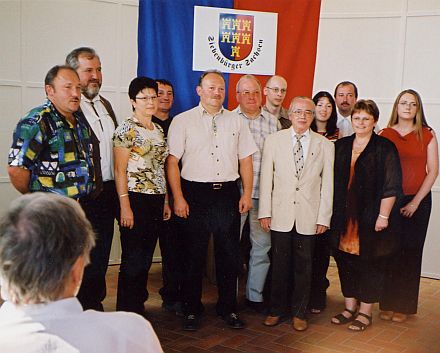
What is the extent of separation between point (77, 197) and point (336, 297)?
95.3 inches

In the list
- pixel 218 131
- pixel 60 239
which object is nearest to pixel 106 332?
pixel 60 239

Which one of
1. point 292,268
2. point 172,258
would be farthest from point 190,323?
point 292,268

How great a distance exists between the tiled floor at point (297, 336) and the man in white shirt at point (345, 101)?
1.38 meters

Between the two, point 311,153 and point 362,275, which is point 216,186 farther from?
point 362,275

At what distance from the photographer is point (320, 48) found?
5.56 m

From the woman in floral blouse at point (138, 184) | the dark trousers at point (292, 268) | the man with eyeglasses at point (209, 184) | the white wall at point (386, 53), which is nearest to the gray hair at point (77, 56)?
the woman in floral blouse at point (138, 184)

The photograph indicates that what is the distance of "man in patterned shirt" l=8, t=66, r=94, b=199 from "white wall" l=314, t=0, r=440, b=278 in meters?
3.16

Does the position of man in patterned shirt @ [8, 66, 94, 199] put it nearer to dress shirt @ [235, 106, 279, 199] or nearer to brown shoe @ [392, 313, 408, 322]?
dress shirt @ [235, 106, 279, 199]

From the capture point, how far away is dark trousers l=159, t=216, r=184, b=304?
13.1ft

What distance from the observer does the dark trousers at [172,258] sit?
3994mm

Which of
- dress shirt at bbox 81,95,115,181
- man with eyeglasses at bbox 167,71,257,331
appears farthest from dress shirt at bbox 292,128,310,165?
dress shirt at bbox 81,95,115,181

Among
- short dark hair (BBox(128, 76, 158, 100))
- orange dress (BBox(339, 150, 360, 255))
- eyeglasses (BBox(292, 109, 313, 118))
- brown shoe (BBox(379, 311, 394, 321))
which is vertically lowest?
brown shoe (BBox(379, 311, 394, 321))

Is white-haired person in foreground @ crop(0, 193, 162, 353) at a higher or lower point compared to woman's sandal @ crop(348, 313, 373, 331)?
higher

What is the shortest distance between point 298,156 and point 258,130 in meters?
0.42
